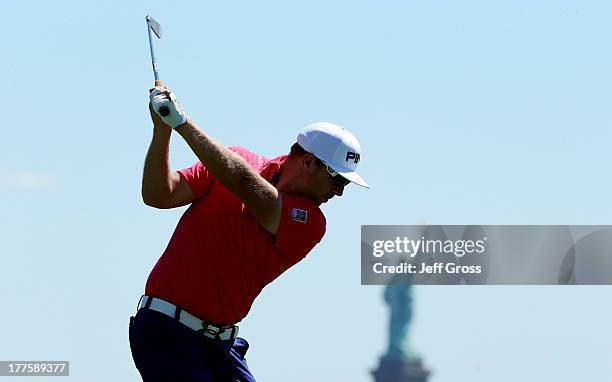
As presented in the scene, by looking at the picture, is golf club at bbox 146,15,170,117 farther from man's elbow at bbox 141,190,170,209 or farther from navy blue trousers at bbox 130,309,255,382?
navy blue trousers at bbox 130,309,255,382

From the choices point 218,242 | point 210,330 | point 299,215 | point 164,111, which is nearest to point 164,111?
point 164,111

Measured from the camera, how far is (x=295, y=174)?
670 centimetres

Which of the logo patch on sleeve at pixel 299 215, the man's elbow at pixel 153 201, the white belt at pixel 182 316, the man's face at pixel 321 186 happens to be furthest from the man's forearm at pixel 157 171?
the man's face at pixel 321 186

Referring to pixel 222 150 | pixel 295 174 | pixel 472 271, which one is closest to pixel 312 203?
pixel 295 174

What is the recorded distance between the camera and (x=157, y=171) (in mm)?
6316

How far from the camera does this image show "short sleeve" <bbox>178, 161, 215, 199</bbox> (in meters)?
6.56

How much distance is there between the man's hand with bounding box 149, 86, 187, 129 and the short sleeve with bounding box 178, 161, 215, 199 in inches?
26.9

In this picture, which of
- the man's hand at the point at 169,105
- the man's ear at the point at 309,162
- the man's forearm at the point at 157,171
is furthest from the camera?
the man's ear at the point at 309,162

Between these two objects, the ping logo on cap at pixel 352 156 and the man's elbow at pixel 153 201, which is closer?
the man's elbow at pixel 153 201

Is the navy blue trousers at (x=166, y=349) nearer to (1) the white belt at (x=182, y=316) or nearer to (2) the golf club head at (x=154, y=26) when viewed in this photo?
(1) the white belt at (x=182, y=316)

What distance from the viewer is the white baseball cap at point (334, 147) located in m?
6.64

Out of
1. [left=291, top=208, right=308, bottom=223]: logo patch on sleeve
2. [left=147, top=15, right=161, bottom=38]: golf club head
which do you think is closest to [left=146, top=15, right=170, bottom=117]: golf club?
[left=147, top=15, right=161, bottom=38]: golf club head

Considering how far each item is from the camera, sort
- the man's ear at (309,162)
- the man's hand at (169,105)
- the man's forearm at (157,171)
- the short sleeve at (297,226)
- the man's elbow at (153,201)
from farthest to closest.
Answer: the man's ear at (309,162)
the short sleeve at (297,226)
the man's elbow at (153,201)
the man's forearm at (157,171)
the man's hand at (169,105)

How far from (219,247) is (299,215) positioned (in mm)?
434
